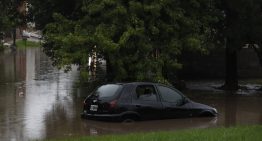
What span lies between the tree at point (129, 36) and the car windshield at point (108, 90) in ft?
12.4

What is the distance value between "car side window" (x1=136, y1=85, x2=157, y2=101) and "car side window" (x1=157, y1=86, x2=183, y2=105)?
0.87ft

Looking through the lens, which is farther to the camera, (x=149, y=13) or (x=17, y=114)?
(x=149, y=13)

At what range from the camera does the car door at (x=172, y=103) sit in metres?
18.2

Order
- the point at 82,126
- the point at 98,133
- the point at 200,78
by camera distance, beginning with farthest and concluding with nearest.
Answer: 1. the point at 200,78
2. the point at 82,126
3. the point at 98,133

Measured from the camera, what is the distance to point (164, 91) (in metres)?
18.3

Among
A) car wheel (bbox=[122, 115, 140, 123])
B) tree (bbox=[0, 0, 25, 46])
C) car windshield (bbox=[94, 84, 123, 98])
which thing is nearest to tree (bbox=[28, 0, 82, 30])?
tree (bbox=[0, 0, 25, 46])

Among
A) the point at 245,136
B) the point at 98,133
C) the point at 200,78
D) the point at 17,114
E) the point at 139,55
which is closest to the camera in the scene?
the point at 245,136

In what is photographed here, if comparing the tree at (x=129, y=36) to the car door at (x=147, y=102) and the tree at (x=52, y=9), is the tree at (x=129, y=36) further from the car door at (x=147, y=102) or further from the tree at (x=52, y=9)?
the car door at (x=147, y=102)

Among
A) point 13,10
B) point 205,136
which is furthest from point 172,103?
point 13,10

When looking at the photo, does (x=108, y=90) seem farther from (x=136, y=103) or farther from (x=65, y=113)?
(x=65, y=113)

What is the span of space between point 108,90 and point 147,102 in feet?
4.15

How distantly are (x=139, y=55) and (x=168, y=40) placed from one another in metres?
1.71

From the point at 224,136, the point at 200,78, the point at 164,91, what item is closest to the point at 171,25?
the point at 164,91

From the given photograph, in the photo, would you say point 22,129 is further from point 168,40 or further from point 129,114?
point 168,40
